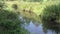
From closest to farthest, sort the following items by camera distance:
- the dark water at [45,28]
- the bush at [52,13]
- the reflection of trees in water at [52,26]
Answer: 1. the dark water at [45,28]
2. the reflection of trees in water at [52,26]
3. the bush at [52,13]

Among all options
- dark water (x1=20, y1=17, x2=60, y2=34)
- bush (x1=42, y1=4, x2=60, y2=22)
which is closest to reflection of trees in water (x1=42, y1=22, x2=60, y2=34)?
dark water (x1=20, y1=17, x2=60, y2=34)

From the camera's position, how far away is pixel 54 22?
1916cm

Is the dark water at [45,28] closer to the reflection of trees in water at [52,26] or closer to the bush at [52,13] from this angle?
the reflection of trees in water at [52,26]

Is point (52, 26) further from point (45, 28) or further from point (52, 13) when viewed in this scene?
point (52, 13)

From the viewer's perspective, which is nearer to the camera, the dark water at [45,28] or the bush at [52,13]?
the dark water at [45,28]

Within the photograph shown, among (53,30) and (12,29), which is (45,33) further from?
(12,29)

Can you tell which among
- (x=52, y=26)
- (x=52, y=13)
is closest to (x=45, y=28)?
(x=52, y=26)

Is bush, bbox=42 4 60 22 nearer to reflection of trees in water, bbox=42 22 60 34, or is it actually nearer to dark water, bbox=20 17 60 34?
reflection of trees in water, bbox=42 22 60 34

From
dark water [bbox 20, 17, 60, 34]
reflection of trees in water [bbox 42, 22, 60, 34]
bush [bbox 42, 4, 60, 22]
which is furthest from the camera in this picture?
bush [bbox 42, 4, 60, 22]

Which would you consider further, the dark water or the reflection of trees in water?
the reflection of trees in water

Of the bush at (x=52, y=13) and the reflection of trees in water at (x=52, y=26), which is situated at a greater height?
the bush at (x=52, y=13)

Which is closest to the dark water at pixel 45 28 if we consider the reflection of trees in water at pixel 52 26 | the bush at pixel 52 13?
Answer: the reflection of trees in water at pixel 52 26

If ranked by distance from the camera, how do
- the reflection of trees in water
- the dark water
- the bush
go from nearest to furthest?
the dark water → the reflection of trees in water → the bush

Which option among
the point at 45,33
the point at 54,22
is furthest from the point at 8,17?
the point at 54,22
